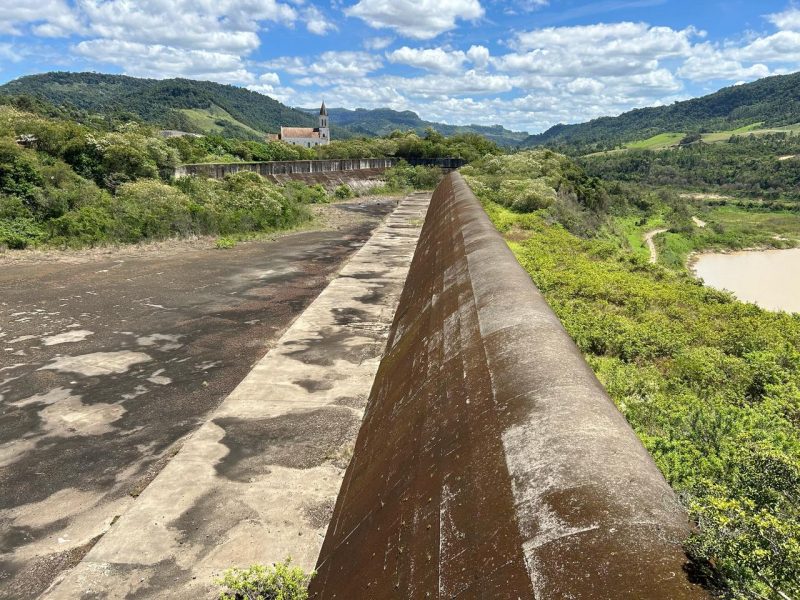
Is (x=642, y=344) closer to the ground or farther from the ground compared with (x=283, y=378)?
farther from the ground

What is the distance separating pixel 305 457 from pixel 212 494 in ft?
4.00

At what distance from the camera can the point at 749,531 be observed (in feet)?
6.59

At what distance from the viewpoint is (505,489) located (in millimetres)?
2580

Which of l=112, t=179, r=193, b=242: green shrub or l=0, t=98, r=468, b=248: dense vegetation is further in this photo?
l=112, t=179, r=193, b=242: green shrub

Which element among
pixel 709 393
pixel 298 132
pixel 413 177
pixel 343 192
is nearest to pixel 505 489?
pixel 709 393

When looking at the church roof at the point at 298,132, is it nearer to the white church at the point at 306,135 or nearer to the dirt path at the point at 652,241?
the white church at the point at 306,135

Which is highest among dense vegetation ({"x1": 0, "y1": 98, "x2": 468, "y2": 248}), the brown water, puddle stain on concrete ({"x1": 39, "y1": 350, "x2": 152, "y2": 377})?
dense vegetation ({"x1": 0, "y1": 98, "x2": 468, "y2": 248})

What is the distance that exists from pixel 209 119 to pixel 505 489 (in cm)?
19337

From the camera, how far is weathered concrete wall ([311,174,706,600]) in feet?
6.72

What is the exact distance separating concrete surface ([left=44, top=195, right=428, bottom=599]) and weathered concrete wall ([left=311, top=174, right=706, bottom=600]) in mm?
837

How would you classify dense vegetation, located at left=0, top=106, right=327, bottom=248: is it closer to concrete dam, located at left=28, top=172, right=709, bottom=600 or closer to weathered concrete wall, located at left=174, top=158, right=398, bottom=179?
weathered concrete wall, located at left=174, top=158, right=398, bottom=179

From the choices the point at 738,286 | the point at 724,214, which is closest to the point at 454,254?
the point at 738,286

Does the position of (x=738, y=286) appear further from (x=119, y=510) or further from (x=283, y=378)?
(x=119, y=510)

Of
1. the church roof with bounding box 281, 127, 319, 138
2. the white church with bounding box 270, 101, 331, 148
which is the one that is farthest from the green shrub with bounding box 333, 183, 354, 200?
the church roof with bounding box 281, 127, 319, 138
